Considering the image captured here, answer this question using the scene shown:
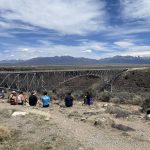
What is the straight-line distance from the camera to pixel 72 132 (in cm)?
1627

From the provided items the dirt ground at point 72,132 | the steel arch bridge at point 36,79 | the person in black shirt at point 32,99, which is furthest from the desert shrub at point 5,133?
the steel arch bridge at point 36,79

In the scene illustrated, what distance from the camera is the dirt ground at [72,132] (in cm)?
1442

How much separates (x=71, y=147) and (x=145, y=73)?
338ft

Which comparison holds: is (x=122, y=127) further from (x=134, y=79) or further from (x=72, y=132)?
(x=134, y=79)

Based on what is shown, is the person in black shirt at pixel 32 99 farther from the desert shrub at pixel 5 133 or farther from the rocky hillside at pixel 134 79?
the rocky hillside at pixel 134 79

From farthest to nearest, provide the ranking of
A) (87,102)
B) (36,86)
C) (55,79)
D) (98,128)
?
(55,79), (36,86), (87,102), (98,128)

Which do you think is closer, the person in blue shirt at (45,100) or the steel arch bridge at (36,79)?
the person in blue shirt at (45,100)

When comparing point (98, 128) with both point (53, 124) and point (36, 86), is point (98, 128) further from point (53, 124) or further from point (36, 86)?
point (36, 86)

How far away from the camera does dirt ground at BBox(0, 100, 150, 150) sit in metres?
14.4

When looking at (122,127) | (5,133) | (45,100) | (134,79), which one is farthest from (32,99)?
(134,79)

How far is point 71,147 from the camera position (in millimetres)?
13969

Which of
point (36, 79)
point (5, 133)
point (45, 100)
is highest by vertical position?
point (45, 100)

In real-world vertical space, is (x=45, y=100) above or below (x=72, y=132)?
above

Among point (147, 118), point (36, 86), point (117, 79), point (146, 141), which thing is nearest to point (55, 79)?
point (36, 86)
